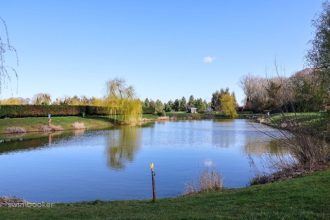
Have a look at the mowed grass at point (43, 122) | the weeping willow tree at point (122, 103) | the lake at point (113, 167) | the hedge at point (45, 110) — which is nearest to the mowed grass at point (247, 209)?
the lake at point (113, 167)

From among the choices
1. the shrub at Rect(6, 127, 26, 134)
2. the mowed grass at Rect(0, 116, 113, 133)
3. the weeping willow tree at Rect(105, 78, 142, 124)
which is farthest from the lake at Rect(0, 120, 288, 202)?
the weeping willow tree at Rect(105, 78, 142, 124)

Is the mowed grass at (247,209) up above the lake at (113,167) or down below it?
above

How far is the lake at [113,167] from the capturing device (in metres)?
14.7

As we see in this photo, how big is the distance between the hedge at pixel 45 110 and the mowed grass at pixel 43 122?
180 cm

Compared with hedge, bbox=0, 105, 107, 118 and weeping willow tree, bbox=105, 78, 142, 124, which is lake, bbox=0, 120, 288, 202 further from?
weeping willow tree, bbox=105, 78, 142, 124

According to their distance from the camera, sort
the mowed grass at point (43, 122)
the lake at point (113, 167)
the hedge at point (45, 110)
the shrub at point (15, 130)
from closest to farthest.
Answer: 1. the lake at point (113, 167)
2. the shrub at point (15, 130)
3. the mowed grass at point (43, 122)
4. the hedge at point (45, 110)

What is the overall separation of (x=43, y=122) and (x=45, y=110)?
6851 millimetres

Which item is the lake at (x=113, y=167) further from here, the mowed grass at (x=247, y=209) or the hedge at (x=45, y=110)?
the hedge at (x=45, y=110)

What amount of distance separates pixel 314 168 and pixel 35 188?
10048 millimetres

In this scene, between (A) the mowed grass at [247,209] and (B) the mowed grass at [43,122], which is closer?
(A) the mowed grass at [247,209]

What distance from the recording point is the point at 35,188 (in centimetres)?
1549

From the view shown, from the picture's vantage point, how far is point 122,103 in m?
61.8

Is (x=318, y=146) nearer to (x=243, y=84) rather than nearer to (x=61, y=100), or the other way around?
(x=61, y=100)

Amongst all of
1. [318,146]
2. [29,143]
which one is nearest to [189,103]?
[29,143]
